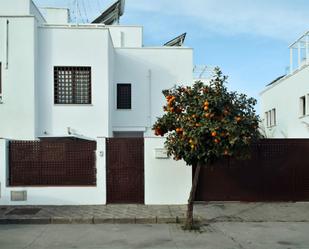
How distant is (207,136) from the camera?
34.4 feet

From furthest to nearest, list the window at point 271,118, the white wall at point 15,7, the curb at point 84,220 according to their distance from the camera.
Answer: the window at point 271,118, the white wall at point 15,7, the curb at point 84,220

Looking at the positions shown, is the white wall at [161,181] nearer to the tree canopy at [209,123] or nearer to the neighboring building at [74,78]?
the tree canopy at [209,123]

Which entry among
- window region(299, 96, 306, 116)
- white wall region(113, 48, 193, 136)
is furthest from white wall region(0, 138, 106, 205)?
window region(299, 96, 306, 116)

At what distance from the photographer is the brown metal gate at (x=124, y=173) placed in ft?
44.8

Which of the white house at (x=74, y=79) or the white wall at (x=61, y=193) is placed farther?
the white house at (x=74, y=79)

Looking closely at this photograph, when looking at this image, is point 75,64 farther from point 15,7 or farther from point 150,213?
point 150,213

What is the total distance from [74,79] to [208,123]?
10867mm

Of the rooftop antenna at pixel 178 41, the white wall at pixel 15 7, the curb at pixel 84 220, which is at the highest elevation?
the rooftop antenna at pixel 178 41

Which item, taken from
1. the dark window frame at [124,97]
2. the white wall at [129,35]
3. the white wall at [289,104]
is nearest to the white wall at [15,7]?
the dark window frame at [124,97]

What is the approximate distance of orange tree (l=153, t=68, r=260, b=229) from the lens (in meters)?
10.4

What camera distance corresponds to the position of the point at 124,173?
1370cm

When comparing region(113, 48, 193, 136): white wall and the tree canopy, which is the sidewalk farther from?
region(113, 48, 193, 136): white wall

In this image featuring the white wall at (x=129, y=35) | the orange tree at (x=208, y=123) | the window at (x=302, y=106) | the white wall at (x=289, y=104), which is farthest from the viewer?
the white wall at (x=129, y=35)

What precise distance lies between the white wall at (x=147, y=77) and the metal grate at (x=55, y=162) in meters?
8.52
